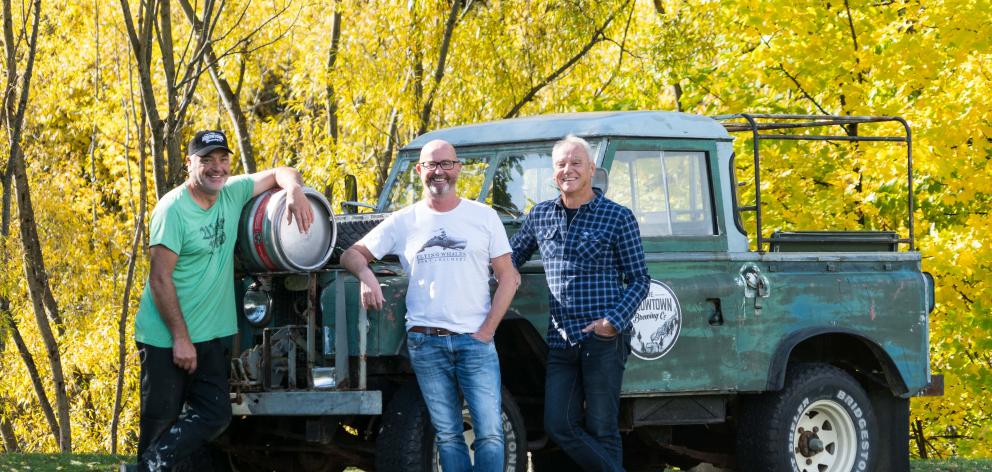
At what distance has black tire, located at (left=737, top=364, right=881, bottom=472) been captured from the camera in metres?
8.16

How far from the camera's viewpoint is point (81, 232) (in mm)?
25062

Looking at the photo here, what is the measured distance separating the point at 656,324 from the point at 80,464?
396 centimetres

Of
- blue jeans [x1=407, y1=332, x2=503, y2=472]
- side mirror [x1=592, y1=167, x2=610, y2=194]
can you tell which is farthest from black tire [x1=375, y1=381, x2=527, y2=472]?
side mirror [x1=592, y1=167, x2=610, y2=194]

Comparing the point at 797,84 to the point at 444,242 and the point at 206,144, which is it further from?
the point at 206,144

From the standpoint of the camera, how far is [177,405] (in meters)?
6.82

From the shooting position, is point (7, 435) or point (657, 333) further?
point (7, 435)

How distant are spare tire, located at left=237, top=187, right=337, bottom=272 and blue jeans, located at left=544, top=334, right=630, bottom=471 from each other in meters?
1.29

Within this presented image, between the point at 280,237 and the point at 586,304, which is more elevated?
the point at 280,237

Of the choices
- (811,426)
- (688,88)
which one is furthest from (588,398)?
(688,88)

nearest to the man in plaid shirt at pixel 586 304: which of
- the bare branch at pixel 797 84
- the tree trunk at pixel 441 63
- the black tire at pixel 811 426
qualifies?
the black tire at pixel 811 426

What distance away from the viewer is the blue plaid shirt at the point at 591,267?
6.81 metres

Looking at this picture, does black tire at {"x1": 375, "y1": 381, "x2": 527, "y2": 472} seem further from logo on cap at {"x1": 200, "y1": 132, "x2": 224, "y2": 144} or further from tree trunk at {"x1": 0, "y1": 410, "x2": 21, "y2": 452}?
tree trunk at {"x1": 0, "y1": 410, "x2": 21, "y2": 452}

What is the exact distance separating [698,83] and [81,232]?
38.7 feet

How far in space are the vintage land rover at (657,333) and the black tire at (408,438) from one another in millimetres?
10
